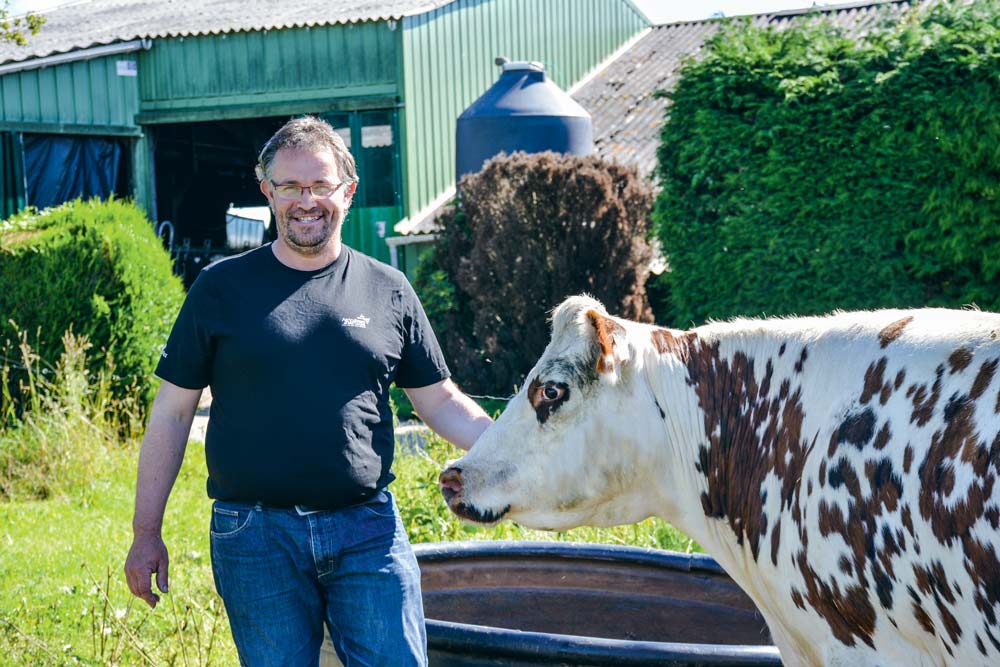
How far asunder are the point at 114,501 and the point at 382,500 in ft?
16.6

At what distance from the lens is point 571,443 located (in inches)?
124

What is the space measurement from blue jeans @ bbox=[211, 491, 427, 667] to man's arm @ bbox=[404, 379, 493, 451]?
1.66 ft

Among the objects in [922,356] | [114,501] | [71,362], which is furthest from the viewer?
[71,362]

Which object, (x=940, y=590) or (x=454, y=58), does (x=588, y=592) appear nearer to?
(x=940, y=590)

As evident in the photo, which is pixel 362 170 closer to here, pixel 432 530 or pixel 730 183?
pixel 730 183

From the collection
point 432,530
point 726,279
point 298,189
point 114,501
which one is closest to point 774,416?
point 298,189

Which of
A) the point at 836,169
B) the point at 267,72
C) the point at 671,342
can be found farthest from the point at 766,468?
the point at 267,72

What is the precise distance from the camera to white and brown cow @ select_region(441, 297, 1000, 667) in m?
2.48

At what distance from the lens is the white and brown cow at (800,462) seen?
2.48 meters

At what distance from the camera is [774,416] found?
2994mm

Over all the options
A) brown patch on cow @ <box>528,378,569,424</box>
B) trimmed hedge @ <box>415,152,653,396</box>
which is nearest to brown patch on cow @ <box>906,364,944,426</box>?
brown patch on cow @ <box>528,378,569,424</box>

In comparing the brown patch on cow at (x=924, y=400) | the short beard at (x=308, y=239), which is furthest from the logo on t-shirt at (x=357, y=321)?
the brown patch on cow at (x=924, y=400)

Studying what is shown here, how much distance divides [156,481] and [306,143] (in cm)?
103

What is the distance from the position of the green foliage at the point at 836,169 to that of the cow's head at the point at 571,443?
21.7 ft
